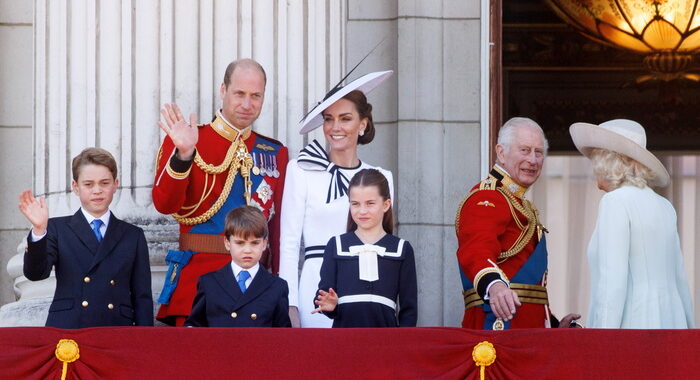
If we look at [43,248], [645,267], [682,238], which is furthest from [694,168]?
[43,248]

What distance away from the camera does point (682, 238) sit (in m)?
14.0

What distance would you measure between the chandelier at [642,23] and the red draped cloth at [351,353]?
567 centimetres

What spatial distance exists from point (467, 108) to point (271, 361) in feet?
9.93

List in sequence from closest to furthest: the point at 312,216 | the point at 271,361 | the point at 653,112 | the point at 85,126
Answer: the point at 271,361 → the point at 312,216 → the point at 85,126 → the point at 653,112

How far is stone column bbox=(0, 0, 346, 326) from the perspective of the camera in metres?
7.89

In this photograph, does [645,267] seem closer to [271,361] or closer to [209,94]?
[271,361]

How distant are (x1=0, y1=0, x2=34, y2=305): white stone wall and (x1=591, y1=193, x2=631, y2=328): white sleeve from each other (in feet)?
11.5

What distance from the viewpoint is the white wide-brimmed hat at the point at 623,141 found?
6602mm

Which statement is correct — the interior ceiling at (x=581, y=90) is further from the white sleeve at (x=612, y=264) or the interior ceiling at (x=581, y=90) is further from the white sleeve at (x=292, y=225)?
the white sleeve at (x=612, y=264)

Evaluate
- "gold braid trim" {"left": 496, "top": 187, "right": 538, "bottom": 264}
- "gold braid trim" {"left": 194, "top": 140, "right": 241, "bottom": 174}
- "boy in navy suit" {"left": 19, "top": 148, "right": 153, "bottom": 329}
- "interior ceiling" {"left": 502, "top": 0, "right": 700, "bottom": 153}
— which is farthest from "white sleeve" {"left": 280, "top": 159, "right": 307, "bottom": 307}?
"interior ceiling" {"left": 502, "top": 0, "right": 700, "bottom": 153}

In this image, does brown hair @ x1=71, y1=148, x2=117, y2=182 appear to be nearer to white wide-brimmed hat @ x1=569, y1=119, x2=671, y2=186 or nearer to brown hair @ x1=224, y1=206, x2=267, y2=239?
brown hair @ x1=224, y1=206, x2=267, y2=239

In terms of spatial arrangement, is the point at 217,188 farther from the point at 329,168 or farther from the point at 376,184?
the point at 376,184

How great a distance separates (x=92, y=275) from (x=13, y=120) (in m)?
2.48

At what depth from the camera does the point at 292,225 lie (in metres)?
7.02
